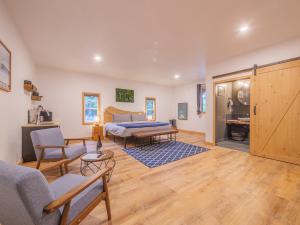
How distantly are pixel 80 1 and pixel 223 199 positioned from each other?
11.2 ft

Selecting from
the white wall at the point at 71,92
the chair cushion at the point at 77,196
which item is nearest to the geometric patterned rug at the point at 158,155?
the chair cushion at the point at 77,196

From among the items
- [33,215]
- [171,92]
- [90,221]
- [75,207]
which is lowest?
[90,221]

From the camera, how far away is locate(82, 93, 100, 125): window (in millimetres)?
5902

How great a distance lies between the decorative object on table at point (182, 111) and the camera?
776 centimetres

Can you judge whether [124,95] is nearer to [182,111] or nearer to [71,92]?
[71,92]

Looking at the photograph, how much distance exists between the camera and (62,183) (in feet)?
4.85

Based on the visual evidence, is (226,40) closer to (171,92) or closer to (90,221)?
(90,221)

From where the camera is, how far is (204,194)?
6.56ft

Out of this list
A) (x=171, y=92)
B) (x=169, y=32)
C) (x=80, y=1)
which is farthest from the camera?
(x=171, y=92)

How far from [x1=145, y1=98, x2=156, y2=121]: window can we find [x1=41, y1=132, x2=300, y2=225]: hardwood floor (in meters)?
4.80

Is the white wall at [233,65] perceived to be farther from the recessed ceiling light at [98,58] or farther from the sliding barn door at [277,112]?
the recessed ceiling light at [98,58]

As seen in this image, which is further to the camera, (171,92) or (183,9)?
(171,92)

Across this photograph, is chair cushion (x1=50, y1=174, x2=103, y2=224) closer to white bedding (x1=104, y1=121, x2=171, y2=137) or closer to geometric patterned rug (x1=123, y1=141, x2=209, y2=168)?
geometric patterned rug (x1=123, y1=141, x2=209, y2=168)

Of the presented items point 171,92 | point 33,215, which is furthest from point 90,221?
point 171,92
